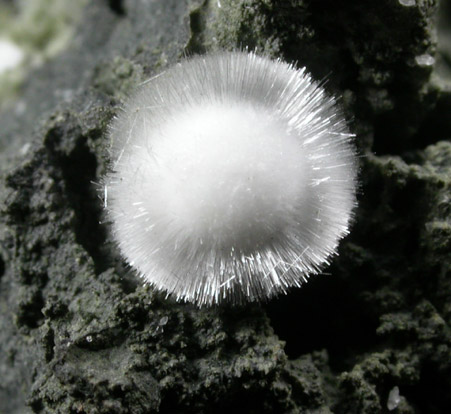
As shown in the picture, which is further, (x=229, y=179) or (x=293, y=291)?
(x=293, y=291)

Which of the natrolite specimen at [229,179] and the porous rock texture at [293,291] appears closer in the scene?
the natrolite specimen at [229,179]

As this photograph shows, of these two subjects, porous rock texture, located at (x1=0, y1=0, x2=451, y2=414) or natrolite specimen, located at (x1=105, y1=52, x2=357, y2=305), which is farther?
porous rock texture, located at (x1=0, y1=0, x2=451, y2=414)

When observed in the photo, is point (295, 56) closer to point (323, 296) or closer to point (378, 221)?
point (378, 221)

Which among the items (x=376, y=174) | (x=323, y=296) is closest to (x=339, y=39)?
(x=376, y=174)

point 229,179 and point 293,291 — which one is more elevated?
point 229,179
